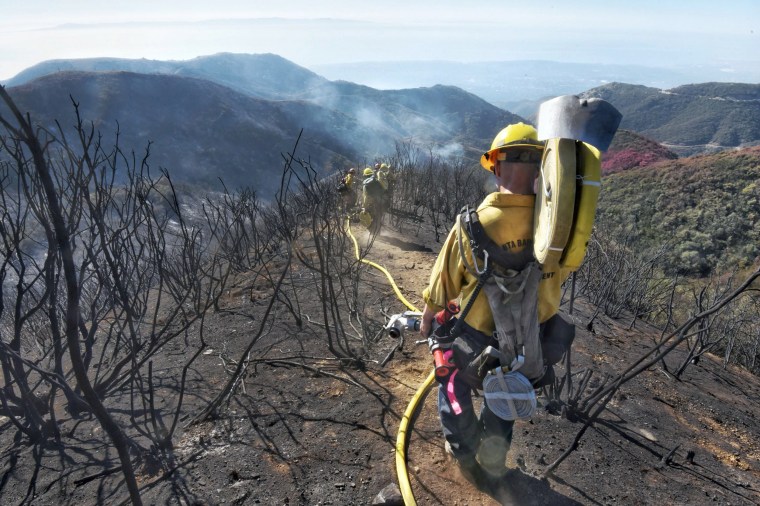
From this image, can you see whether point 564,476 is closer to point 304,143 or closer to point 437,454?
point 437,454

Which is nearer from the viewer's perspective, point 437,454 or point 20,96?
point 437,454

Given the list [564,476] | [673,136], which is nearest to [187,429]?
[564,476]

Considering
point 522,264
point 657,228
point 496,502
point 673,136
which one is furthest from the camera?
point 673,136

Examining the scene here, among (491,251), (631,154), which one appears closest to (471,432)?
(491,251)

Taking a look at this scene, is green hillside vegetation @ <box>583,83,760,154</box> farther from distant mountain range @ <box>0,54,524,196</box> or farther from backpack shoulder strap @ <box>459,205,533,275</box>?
backpack shoulder strap @ <box>459,205,533,275</box>

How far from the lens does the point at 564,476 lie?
2.52 meters

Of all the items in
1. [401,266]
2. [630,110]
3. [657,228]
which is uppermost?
[630,110]

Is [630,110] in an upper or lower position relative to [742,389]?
upper

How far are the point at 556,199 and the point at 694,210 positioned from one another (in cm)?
1897

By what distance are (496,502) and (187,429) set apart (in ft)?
6.99

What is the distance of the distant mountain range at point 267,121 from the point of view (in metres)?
Answer: 48.0

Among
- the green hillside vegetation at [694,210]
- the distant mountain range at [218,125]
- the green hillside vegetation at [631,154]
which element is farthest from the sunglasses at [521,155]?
the green hillside vegetation at [631,154]

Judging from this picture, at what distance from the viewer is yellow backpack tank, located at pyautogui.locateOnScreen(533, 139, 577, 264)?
1575 mm

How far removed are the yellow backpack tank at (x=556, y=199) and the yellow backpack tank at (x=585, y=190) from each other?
4cm
